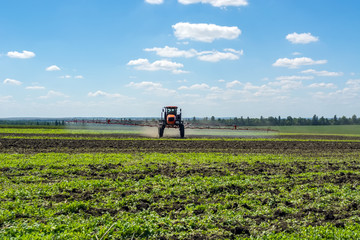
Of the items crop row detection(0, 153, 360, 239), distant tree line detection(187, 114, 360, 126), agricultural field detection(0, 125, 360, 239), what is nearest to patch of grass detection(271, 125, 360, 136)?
distant tree line detection(187, 114, 360, 126)

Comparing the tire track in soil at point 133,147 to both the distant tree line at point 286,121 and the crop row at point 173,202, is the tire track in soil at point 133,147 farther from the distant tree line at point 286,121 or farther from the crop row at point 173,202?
the distant tree line at point 286,121

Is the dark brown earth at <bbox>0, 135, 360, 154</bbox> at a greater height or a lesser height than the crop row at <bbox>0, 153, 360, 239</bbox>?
greater

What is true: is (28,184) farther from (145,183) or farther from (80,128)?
(80,128)

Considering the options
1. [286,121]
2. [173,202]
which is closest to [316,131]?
[286,121]

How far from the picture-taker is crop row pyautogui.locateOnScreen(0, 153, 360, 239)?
28.9 feet

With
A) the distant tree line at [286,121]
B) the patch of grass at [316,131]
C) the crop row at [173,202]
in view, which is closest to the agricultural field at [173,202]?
the crop row at [173,202]

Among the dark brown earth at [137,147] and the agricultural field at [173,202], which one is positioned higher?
the dark brown earth at [137,147]

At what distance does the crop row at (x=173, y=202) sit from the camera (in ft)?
28.9

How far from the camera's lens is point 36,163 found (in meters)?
18.9

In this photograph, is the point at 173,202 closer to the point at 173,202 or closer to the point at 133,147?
the point at 173,202

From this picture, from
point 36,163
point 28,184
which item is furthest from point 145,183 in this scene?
point 36,163

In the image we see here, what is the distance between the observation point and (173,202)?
37.6 feet

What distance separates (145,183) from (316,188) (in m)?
7.27

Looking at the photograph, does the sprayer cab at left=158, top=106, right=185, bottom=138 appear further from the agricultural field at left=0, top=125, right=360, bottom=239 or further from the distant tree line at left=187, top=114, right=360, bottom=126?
the distant tree line at left=187, top=114, right=360, bottom=126
